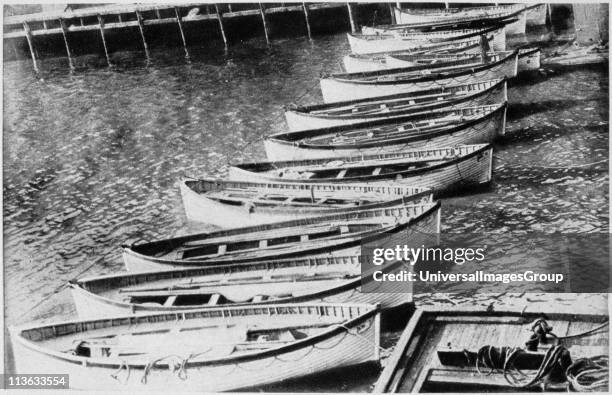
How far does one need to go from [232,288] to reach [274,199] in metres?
4.64

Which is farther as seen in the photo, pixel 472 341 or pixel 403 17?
pixel 403 17

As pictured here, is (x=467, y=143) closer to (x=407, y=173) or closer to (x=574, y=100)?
(x=407, y=173)

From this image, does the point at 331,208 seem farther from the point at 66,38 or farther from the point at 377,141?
the point at 66,38

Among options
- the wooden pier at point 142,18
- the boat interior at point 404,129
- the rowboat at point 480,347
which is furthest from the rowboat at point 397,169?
the wooden pier at point 142,18

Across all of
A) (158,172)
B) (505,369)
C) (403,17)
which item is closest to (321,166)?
(158,172)

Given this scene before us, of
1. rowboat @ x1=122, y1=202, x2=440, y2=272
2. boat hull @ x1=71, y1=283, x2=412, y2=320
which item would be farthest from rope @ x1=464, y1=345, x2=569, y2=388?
rowboat @ x1=122, y1=202, x2=440, y2=272

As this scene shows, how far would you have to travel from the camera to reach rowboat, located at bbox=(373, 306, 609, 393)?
376 inches

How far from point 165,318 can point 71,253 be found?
6557 mm

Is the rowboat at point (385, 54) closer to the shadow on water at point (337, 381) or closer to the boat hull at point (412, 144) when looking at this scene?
the boat hull at point (412, 144)

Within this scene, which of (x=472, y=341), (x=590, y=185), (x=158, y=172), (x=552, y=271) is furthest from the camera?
(x=158, y=172)

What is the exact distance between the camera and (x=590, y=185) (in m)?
16.3

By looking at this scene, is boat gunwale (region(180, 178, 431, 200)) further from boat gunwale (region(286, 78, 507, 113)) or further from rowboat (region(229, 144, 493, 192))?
boat gunwale (region(286, 78, 507, 113))

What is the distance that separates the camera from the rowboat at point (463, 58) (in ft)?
83.8

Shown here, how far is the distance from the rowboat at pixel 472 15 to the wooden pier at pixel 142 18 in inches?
133
